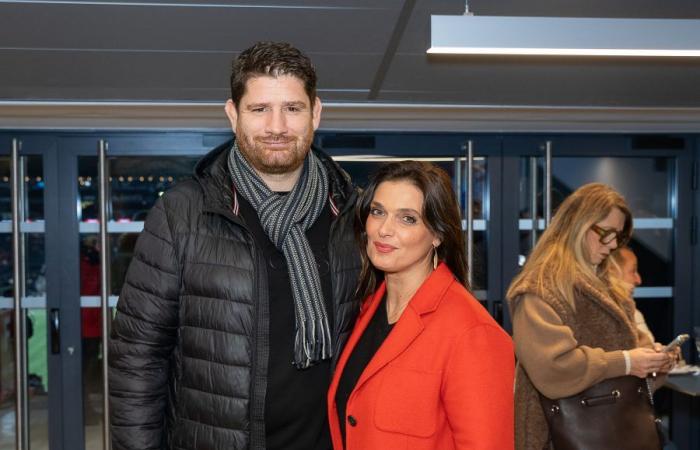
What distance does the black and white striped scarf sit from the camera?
1.65 metres

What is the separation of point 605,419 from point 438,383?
3.29ft

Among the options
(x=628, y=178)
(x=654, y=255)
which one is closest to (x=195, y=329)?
(x=628, y=178)

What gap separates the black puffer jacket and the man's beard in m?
0.13

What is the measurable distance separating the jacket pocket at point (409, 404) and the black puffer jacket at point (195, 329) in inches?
11.3

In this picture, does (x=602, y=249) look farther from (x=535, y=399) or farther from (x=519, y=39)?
(x=519, y=39)

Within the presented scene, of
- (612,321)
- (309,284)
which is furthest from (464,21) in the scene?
(612,321)

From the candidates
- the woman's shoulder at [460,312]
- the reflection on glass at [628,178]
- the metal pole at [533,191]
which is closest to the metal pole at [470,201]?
the metal pole at [533,191]

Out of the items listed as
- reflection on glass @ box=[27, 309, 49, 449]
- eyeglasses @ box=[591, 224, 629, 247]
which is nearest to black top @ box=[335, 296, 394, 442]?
eyeglasses @ box=[591, 224, 629, 247]

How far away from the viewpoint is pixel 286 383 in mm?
1680

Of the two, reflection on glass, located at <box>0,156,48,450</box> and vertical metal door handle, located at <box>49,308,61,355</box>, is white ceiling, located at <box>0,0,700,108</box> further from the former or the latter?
vertical metal door handle, located at <box>49,308,61,355</box>

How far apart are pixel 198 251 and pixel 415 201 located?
0.52 m

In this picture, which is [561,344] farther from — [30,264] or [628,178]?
[30,264]

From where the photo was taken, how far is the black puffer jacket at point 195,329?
1648mm

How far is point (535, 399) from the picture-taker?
7.97 ft
